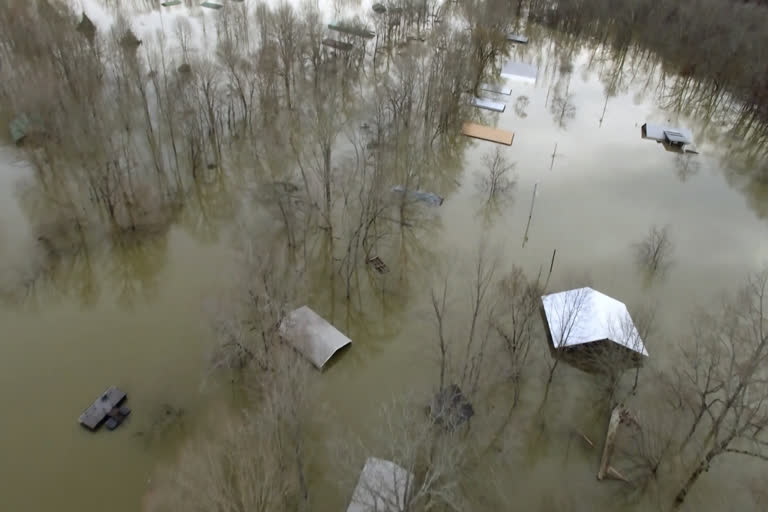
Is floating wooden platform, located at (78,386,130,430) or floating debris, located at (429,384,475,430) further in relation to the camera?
floating wooden platform, located at (78,386,130,430)

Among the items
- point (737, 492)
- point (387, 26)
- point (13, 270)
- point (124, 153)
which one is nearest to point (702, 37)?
point (387, 26)

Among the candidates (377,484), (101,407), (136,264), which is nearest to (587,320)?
(377,484)

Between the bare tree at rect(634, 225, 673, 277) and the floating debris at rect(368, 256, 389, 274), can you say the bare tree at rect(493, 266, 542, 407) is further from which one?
the bare tree at rect(634, 225, 673, 277)

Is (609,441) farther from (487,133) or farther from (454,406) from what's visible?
(487,133)

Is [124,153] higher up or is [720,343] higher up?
[124,153]

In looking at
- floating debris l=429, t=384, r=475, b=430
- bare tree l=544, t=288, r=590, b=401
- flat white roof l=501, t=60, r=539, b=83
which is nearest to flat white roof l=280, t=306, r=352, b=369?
floating debris l=429, t=384, r=475, b=430

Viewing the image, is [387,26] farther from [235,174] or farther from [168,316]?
[168,316]

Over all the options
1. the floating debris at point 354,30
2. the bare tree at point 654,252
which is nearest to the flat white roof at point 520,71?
the floating debris at point 354,30
